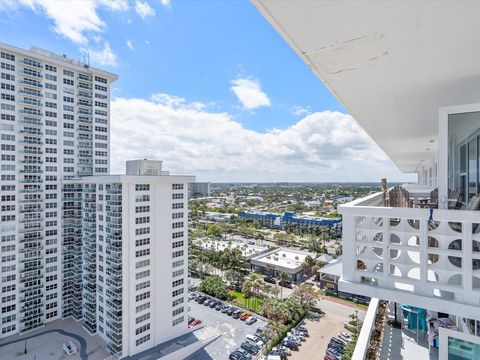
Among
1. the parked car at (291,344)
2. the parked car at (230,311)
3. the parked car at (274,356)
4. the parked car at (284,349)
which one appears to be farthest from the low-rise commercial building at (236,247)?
the parked car at (274,356)

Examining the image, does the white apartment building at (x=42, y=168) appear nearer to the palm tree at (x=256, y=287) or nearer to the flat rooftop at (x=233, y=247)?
the palm tree at (x=256, y=287)

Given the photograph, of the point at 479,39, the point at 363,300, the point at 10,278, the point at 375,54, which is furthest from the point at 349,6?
the point at 363,300

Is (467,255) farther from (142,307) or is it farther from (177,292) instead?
(177,292)

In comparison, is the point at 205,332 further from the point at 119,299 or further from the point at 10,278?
the point at 10,278

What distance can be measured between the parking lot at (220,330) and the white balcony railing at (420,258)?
1615 centimetres

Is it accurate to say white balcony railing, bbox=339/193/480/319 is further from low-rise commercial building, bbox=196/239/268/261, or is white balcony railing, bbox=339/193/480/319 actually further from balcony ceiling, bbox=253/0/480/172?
low-rise commercial building, bbox=196/239/268/261

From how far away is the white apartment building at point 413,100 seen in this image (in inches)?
92.8

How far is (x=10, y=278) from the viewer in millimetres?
16578

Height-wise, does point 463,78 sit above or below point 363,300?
above

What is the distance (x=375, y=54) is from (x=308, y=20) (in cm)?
102

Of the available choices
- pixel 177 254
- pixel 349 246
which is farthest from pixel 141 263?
pixel 349 246

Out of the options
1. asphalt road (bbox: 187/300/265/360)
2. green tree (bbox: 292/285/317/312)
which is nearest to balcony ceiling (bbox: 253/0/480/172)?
asphalt road (bbox: 187/300/265/360)

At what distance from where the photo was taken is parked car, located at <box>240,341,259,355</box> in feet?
55.4

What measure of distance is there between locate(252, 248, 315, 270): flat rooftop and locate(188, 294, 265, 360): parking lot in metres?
9.83
